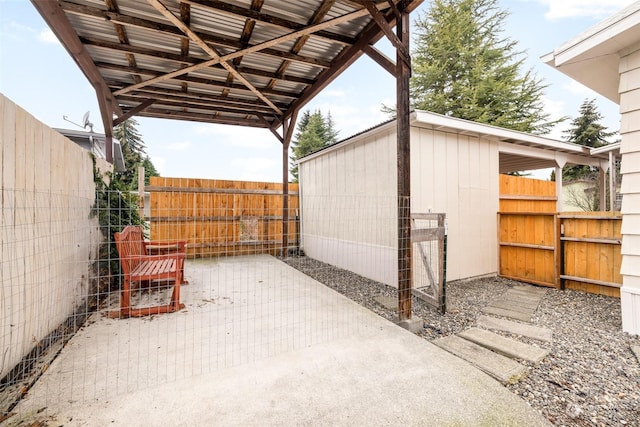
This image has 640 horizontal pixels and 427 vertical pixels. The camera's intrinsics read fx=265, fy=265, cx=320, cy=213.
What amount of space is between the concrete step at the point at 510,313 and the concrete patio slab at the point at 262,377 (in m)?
1.33

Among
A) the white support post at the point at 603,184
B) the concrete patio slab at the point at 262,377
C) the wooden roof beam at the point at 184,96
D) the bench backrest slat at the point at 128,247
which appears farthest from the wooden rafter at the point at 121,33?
the white support post at the point at 603,184

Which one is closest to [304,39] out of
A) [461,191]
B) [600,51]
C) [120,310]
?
[600,51]

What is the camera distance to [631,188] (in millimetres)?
2543

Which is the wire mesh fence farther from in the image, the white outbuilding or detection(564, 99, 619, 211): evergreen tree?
detection(564, 99, 619, 211): evergreen tree

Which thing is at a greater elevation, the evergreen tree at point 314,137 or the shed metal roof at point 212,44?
the evergreen tree at point 314,137

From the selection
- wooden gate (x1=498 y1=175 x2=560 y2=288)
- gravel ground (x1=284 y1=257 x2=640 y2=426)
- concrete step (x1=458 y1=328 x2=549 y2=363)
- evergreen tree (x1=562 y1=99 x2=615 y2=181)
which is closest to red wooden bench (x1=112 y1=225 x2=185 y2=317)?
gravel ground (x1=284 y1=257 x2=640 y2=426)

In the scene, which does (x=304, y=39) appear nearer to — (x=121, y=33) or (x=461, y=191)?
(x=121, y=33)

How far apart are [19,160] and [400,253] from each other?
319cm

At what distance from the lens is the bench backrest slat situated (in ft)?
9.02

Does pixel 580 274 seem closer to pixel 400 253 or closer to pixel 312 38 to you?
pixel 400 253

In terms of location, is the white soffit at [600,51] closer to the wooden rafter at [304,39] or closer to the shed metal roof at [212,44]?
the shed metal roof at [212,44]

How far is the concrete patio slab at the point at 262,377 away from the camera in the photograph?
4.94 feet

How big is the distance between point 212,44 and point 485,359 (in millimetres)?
4469

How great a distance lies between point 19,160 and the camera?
189 centimetres
